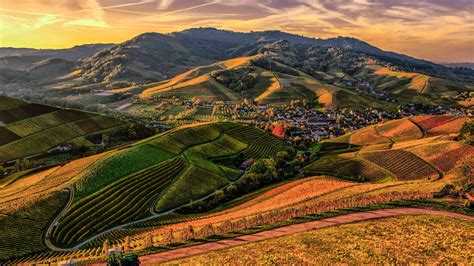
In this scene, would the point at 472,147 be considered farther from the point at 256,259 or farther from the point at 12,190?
the point at 12,190

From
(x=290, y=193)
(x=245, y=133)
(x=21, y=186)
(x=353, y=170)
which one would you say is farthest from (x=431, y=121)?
(x=21, y=186)

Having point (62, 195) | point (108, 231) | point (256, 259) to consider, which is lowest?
point (108, 231)

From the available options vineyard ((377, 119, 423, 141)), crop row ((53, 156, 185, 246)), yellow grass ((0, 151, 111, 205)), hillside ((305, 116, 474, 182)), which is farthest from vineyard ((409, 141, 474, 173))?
yellow grass ((0, 151, 111, 205))

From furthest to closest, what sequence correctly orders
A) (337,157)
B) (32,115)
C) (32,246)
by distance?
(32,115) → (337,157) → (32,246)

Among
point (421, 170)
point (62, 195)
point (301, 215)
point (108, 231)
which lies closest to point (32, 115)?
point (62, 195)

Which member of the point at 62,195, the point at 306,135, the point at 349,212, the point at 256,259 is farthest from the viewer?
the point at 306,135

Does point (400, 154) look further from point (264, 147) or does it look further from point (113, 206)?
point (113, 206)

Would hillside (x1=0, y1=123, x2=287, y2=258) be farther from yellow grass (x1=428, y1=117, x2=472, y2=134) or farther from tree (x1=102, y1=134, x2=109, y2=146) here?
yellow grass (x1=428, y1=117, x2=472, y2=134)
